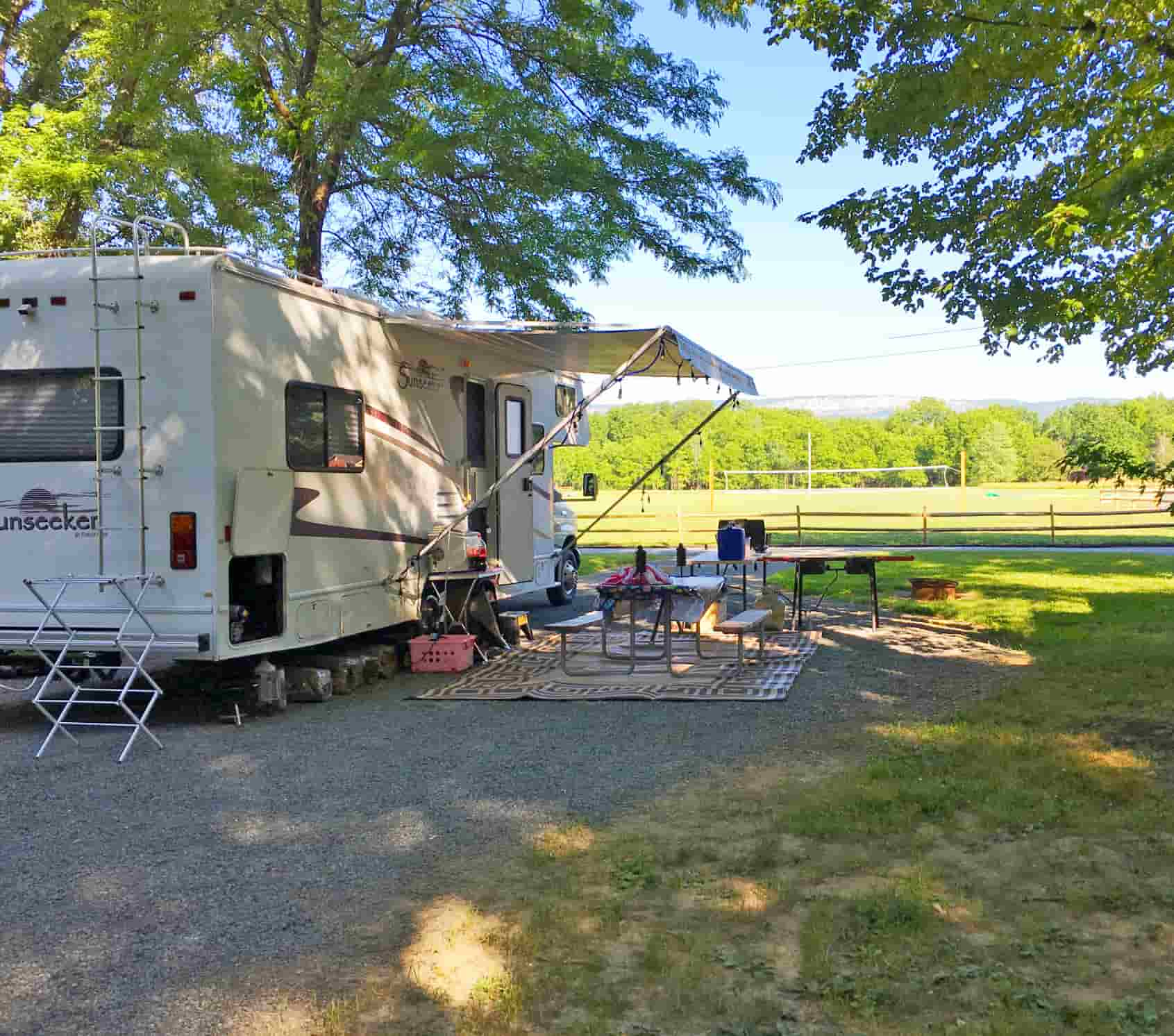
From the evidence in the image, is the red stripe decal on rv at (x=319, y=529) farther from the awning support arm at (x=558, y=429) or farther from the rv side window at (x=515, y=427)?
the rv side window at (x=515, y=427)

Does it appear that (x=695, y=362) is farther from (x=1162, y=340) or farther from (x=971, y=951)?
(x=971, y=951)

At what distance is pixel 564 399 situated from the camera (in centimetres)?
1241

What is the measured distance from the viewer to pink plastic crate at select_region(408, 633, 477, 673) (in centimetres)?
895

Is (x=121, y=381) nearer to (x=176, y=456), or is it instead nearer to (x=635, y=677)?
(x=176, y=456)

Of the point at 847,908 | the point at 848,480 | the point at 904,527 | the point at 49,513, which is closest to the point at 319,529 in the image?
the point at 49,513

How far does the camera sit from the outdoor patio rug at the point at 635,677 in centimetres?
780

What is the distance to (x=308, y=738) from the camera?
263 inches

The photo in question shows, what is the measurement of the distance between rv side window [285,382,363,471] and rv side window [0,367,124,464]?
3.51ft

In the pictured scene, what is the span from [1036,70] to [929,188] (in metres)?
2.29

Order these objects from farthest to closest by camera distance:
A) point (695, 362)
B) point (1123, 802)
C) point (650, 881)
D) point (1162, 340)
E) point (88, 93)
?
point (88, 93), point (1162, 340), point (695, 362), point (1123, 802), point (650, 881)

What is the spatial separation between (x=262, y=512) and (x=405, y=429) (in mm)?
1995

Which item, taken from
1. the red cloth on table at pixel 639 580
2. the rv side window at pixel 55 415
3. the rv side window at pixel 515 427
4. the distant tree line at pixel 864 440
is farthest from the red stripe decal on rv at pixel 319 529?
the distant tree line at pixel 864 440

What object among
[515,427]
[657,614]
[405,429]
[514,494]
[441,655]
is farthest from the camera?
[515,427]

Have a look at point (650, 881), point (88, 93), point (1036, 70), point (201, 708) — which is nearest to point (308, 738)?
point (201, 708)
